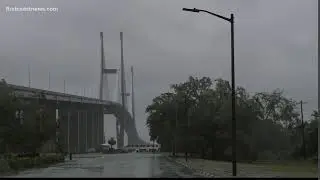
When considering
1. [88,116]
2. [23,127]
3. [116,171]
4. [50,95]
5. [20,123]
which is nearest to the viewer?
[116,171]

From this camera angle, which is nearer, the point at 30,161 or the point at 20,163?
the point at 20,163

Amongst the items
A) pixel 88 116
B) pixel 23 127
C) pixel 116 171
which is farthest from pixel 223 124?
pixel 88 116

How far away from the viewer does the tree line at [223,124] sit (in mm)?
88562

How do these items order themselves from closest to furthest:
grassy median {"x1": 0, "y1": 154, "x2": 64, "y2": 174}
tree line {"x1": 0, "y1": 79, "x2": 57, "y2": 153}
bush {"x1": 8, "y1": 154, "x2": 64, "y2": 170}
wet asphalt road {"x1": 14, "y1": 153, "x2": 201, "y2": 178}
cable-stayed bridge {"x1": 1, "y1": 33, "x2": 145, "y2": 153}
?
wet asphalt road {"x1": 14, "y1": 153, "x2": 201, "y2": 178}, grassy median {"x1": 0, "y1": 154, "x2": 64, "y2": 174}, bush {"x1": 8, "y1": 154, "x2": 64, "y2": 170}, tree line {"x1": 0, "y1": 79, "x2": 57, "y2": 153}, cable-stayed bridge {"x1": 1, "y1": 33, "x2": 145, "y2": 153}

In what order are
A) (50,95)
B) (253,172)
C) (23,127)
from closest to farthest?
(253,172), (23,127), (50,95)

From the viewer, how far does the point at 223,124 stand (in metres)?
83.5

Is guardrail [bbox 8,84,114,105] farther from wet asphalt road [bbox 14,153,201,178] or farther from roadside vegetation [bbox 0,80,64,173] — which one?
wet asphalt road [bbox 14,153,201,178]

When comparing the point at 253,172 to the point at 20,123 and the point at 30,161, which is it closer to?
the point at 30,161

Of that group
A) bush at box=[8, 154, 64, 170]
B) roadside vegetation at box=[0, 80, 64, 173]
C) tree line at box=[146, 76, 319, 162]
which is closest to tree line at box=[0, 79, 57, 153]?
roadside vegetation at box=[0, 80, 64, 173]

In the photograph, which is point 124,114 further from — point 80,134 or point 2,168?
point 2,168

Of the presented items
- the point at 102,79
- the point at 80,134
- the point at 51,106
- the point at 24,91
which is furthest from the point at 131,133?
the point at 24,91

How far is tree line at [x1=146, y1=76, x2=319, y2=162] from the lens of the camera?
291ft

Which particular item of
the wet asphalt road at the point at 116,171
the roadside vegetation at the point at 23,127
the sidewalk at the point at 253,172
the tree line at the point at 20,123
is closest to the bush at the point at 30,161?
the roadside vegetation at the point at 23,127

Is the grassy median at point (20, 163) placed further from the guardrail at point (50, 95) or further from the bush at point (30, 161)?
the guardrail at point (50, 95)
